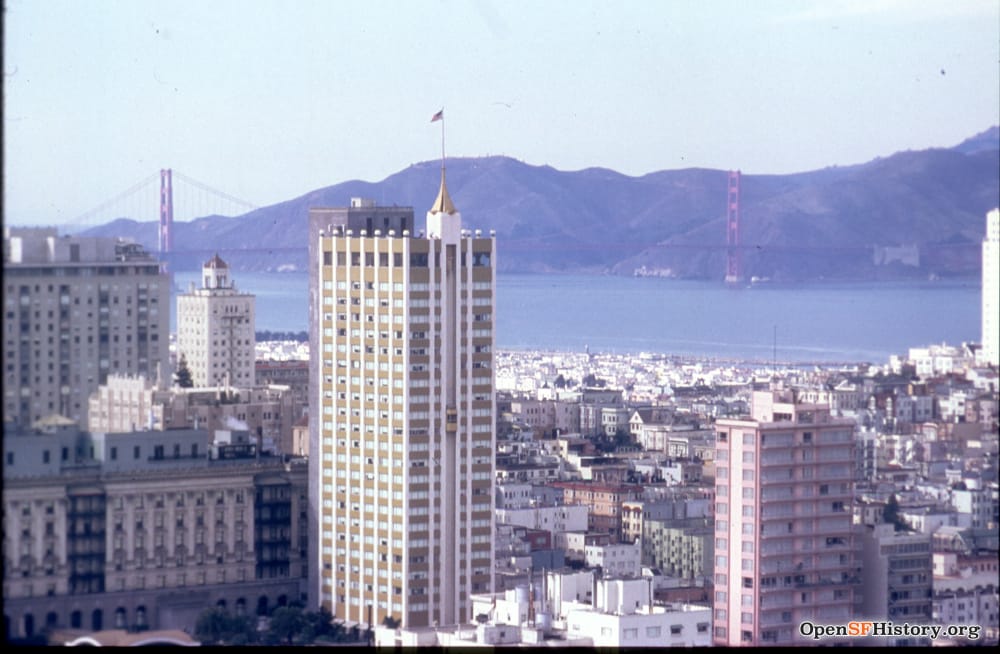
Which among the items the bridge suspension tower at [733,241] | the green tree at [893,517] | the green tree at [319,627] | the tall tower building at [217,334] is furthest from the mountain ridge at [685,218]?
the green tree at [319,627]

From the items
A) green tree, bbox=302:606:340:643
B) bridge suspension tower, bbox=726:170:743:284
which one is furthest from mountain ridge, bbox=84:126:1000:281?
green tree, bbox=302:606:340:643

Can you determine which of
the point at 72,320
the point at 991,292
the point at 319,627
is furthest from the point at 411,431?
the point at 991,292

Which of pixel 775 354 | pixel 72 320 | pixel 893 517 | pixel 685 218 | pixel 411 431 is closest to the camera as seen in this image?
pixel 411 431

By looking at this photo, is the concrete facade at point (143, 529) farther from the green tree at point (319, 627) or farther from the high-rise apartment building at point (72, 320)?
the high-rise apartment building at point (72, 320)

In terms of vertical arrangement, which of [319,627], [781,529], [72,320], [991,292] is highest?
[991,292]

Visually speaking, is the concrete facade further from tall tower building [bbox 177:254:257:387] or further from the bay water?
tall tower building [bbox 177:254:257:387]

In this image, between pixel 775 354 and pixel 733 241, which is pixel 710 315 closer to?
pixel 733 241
